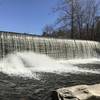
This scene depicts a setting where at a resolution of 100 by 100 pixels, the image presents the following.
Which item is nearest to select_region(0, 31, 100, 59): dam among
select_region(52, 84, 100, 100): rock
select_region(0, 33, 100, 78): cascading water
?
select_region(0, 33, 100, 78): cascading water

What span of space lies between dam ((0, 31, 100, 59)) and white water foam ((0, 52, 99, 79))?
0.41 meters

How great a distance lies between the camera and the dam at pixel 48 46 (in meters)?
16.2

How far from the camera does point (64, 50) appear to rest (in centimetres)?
2177

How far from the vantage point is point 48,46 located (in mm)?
19656

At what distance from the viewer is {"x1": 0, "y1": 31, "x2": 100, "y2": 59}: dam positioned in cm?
1615

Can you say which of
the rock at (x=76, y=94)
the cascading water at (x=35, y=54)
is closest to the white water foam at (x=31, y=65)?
the cascading water at (x=35, y=54)

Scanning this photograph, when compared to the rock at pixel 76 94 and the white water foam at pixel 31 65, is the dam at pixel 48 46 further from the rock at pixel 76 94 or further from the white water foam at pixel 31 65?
the rock at pixel 76 94

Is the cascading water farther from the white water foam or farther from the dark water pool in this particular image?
the dark water pool

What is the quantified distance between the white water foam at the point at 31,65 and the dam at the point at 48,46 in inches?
16.2

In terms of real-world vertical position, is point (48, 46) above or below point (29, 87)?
above

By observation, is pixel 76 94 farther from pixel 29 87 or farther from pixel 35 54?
pixel 35 54

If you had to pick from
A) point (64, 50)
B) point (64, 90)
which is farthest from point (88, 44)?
point (64, 90)

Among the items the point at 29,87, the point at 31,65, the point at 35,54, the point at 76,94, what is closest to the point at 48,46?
the point at 35,54

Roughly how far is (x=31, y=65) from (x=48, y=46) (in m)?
3.71
